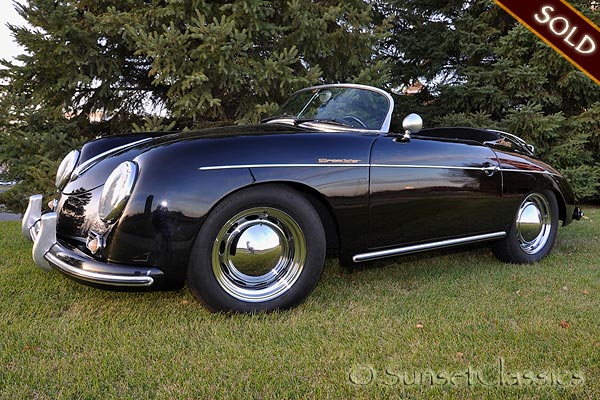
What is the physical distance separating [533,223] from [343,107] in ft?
6.24

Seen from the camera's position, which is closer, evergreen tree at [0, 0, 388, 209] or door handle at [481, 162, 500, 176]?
door handle at [481, 162, 500, 176]

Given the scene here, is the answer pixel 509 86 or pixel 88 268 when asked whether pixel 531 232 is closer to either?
pixel 88 268

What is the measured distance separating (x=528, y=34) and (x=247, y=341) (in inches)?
350

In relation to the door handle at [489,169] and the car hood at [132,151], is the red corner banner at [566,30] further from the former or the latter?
the car hood at [132,151]

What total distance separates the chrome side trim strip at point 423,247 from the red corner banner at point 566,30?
4.49ft

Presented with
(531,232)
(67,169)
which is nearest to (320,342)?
(67,169)

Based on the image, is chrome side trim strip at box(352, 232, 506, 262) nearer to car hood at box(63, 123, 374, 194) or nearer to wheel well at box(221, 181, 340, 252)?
wheel well at box(221, 181, 340, 252)

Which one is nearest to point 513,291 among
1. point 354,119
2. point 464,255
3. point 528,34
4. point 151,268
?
point 464,255

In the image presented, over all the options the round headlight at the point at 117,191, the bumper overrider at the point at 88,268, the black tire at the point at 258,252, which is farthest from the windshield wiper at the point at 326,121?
the bumper overrider at the point at 88,268

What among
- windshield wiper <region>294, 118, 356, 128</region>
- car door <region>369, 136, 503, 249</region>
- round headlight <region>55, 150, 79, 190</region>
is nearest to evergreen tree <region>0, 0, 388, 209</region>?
round headlight <region>55, 150, 79, 190</region>

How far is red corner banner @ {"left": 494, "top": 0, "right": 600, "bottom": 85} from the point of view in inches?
76.9

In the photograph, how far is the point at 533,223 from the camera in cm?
372

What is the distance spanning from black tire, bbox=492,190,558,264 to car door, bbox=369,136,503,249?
26 centimetres

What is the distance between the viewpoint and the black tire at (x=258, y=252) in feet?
7.32
